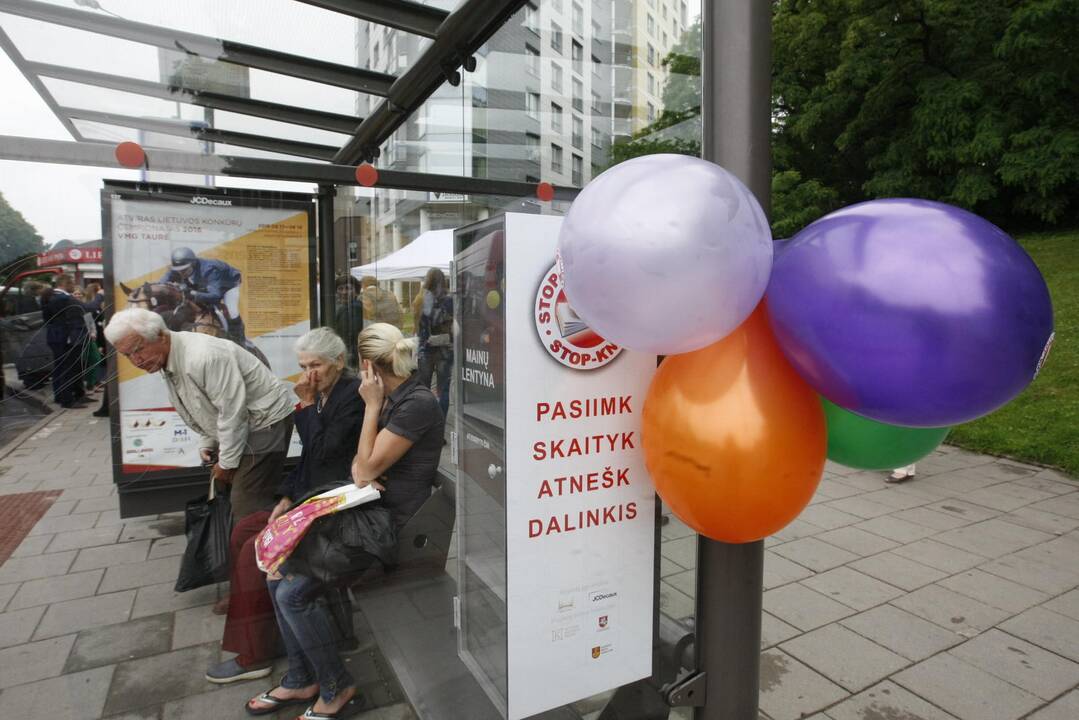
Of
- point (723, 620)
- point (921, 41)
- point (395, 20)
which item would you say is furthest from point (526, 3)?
point (921, 41)

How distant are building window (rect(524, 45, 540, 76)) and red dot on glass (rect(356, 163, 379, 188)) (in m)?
1.54

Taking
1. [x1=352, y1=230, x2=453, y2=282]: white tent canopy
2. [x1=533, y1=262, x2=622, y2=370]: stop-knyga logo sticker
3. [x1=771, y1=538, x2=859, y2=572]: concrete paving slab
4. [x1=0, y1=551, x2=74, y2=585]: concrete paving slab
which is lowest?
[x1=771, y1=538, x2=859, y2=572]: concrete paving slab

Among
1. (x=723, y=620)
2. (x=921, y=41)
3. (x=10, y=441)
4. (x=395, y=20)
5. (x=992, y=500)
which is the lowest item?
(x=992, y=500)

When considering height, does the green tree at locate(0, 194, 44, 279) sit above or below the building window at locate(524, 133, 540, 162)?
below

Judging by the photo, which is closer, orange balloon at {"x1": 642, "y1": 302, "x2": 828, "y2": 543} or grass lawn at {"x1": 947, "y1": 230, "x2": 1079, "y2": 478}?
orange balloon at {"x1": 642, "y1": 302, "x2": 828, "y2": 543}

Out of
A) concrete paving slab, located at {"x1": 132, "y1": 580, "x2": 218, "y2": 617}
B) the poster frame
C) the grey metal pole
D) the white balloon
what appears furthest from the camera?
concrete paving slab, located at {"x1": 132, "y1": 580, "x2": 218, "y2": 617}

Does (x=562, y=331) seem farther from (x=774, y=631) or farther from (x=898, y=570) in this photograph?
(x=898, y=570)

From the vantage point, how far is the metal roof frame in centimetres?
270

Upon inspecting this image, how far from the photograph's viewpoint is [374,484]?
257 cm

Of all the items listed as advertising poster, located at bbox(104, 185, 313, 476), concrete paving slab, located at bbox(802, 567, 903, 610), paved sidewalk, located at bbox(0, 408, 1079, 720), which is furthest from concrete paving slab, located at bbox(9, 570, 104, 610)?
concrete paving slab, located at bbox(802, 567, 903, 610)

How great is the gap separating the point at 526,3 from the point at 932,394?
2884mm

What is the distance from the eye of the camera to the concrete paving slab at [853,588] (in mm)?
3641

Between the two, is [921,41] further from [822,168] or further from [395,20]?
[395,20]

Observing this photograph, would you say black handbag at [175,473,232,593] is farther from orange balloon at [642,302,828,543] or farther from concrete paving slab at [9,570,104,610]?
orange balloon at [642,302,828,543]
